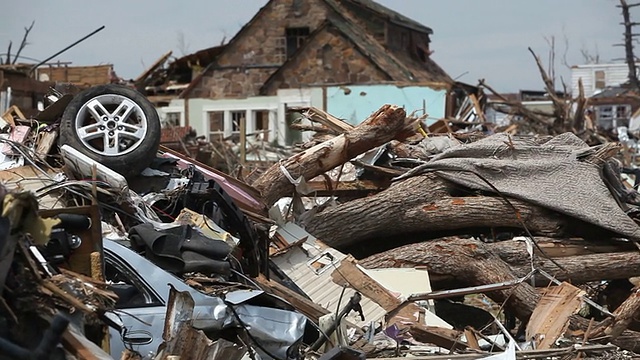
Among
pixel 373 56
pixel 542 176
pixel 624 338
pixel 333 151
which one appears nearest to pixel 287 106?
pixel 373 56

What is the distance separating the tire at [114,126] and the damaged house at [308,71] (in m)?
21.5

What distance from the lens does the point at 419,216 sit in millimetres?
11039

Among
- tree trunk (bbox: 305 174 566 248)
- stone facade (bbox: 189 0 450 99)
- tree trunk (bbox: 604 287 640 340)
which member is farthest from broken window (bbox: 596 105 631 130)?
tree trunk (bbox: 604 287 640 340)

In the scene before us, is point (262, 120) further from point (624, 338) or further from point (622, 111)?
point (622, 111)

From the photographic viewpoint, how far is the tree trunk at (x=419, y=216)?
36.1 ft

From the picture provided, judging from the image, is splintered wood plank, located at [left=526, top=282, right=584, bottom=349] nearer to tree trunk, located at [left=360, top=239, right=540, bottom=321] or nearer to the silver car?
tree trunk, located at [left=360, top=239, right=540, bottom=321]

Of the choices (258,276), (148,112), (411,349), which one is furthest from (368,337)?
(148,112)

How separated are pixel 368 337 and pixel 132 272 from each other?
2214 millimetres

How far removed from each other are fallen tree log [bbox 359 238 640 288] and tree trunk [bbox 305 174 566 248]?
0.88ft

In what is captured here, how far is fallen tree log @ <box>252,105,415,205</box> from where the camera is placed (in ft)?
35.0

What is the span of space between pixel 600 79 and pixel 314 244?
226ft

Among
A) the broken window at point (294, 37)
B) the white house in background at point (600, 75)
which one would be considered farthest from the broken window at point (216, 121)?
the white house in background at point (600, 75)

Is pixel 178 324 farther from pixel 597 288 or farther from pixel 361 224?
pixel 597 288

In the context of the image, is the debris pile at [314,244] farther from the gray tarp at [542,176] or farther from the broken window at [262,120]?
the broken window at [262,120]
